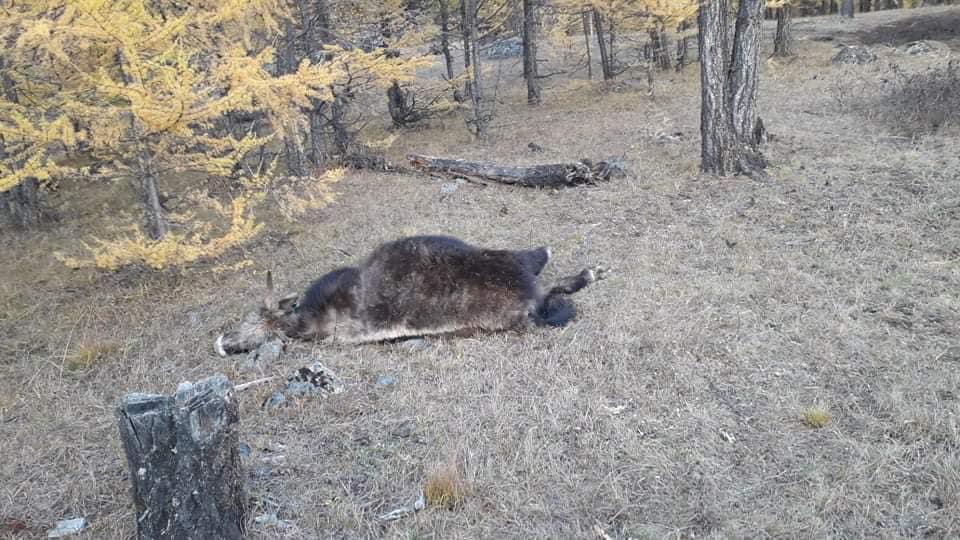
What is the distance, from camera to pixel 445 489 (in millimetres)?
3381

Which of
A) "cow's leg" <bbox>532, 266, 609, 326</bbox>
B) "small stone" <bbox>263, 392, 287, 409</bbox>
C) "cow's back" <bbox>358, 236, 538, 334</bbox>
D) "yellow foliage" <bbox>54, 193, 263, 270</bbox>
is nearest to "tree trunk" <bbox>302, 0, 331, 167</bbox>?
"yellow foliage" <bbox>54, 193, 263, 270</bbox>

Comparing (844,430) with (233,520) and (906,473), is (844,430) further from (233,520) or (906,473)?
(233,520)

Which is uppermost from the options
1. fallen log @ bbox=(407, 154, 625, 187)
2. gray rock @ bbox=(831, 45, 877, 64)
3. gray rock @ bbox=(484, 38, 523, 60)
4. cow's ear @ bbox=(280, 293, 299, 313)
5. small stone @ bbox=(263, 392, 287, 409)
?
gray rock @ bbox=(484, 38, 523, 60)

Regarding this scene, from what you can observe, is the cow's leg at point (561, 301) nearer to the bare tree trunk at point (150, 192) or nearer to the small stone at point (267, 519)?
the small stone at point (267, 519)

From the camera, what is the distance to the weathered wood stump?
113 inches

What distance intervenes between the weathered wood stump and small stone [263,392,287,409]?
1.44 m

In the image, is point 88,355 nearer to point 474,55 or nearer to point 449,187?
point 449,187

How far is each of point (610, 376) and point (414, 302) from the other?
1.95 m

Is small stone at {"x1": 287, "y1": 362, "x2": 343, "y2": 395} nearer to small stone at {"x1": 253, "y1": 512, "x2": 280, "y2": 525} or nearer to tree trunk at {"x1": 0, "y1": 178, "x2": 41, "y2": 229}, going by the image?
small stone at {"x1": 253, "y1": 512, "x2": 280, "y2": 525}

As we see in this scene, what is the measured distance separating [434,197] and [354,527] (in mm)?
7109

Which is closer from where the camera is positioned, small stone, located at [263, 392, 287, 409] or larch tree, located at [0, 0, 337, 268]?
small stone, located at [263, 392, 287, 409]

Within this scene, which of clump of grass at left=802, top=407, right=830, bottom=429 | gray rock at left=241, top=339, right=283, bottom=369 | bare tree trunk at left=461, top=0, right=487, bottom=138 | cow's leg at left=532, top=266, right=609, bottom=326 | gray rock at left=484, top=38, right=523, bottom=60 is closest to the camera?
clump of grass at left=802, top=407, right=830, bottom=429

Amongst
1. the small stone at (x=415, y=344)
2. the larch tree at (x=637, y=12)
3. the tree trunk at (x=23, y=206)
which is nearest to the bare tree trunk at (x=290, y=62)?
the tree trunk at (x=23, y=206)

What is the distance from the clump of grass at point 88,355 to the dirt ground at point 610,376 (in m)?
0.03
